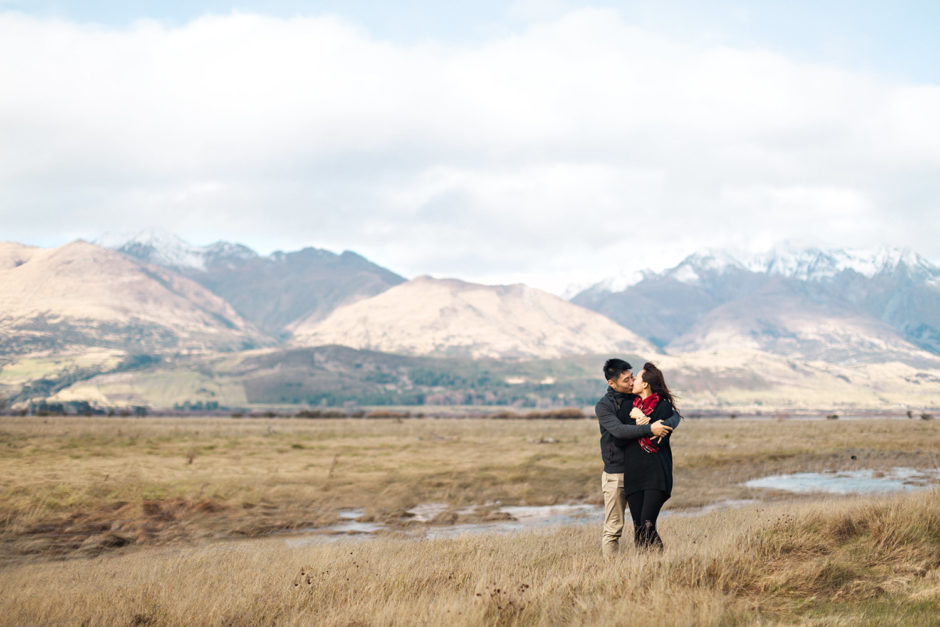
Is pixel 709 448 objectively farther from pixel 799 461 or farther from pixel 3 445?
pixel 3 445

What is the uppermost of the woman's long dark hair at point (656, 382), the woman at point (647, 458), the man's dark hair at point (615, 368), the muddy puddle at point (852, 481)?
the man's dark hair at point (615, 368)

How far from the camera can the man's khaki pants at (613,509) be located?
1069 cm

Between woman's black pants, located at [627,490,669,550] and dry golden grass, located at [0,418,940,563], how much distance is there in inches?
508

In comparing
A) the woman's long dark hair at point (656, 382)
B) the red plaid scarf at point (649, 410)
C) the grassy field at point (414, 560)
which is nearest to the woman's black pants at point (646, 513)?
the grassy field at point (414, 560)

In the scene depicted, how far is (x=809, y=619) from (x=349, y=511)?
62.4 feet

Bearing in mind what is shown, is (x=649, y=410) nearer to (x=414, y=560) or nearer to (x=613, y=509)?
(x=613, y=509)

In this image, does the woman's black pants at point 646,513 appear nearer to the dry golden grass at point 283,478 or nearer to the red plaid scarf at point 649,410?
the red plaid scarf at point 649,410

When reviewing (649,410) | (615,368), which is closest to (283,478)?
(615,368)

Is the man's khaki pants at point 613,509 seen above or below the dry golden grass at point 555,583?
above

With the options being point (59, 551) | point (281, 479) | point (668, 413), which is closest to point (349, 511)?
point (281, 479)

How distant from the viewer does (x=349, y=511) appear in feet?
82.7

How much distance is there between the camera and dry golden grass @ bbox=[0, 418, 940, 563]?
2112cm

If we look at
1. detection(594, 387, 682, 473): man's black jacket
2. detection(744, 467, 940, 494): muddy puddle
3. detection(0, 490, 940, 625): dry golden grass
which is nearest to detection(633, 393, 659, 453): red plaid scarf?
detection(594, 387, 682, 473): man's black jacket

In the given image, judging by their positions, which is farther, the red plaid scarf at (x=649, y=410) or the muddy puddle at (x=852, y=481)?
the muddy puddle at (x=852, y=481)
